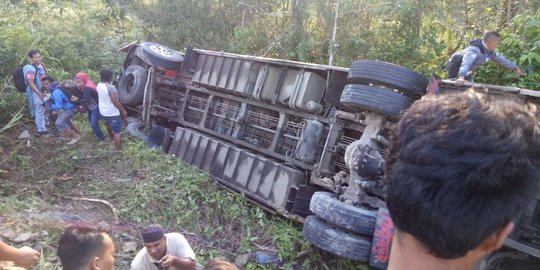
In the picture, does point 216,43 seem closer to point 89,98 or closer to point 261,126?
point 89,98

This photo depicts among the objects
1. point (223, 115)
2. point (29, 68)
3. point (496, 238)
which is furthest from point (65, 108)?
point (496, 238)

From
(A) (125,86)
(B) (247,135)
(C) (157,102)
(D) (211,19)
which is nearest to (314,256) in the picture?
(B) (247,135)

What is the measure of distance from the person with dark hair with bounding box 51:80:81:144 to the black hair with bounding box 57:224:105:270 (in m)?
5.00

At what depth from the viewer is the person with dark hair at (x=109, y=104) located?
6.82m

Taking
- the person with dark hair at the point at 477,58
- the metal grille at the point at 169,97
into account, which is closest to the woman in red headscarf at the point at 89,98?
the metal grille at the point at 169,97

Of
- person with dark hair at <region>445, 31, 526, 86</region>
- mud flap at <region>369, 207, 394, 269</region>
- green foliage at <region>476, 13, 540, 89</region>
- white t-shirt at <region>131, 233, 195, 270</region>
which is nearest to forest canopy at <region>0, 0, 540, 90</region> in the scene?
green foliage at <region>476, 13, 540, 89</region>

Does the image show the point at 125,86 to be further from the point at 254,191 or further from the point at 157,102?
the point at 254,191

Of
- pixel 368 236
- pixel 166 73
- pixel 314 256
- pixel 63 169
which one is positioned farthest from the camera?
pixel 166 73

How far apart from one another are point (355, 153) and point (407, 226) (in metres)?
3.46

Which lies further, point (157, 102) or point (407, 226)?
point (157, 102)

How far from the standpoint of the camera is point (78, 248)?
2516mm

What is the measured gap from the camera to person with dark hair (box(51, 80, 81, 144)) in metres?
7.22

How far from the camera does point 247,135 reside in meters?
6.51

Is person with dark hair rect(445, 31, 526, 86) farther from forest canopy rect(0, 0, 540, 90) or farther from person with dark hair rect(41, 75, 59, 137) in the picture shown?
person with dark hair rect(41, 75, 59, 137)
